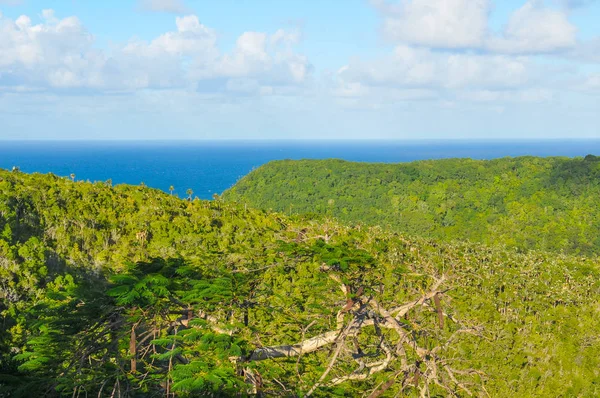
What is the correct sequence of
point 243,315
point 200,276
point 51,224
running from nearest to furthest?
point 243,315 → point 200,276 → point 51,224

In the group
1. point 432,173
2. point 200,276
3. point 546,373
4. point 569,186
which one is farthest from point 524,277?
point 432,173

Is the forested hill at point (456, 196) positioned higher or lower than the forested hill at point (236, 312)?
lower

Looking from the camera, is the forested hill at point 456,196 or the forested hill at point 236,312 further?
the forested hill at point 456,196

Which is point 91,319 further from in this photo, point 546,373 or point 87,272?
point 546,373

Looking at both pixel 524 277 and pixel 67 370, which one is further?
pixel 524 277

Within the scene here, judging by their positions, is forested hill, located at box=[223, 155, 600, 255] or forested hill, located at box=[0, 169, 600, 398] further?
forested hill, located at box=[223, 155, 600, 255]
